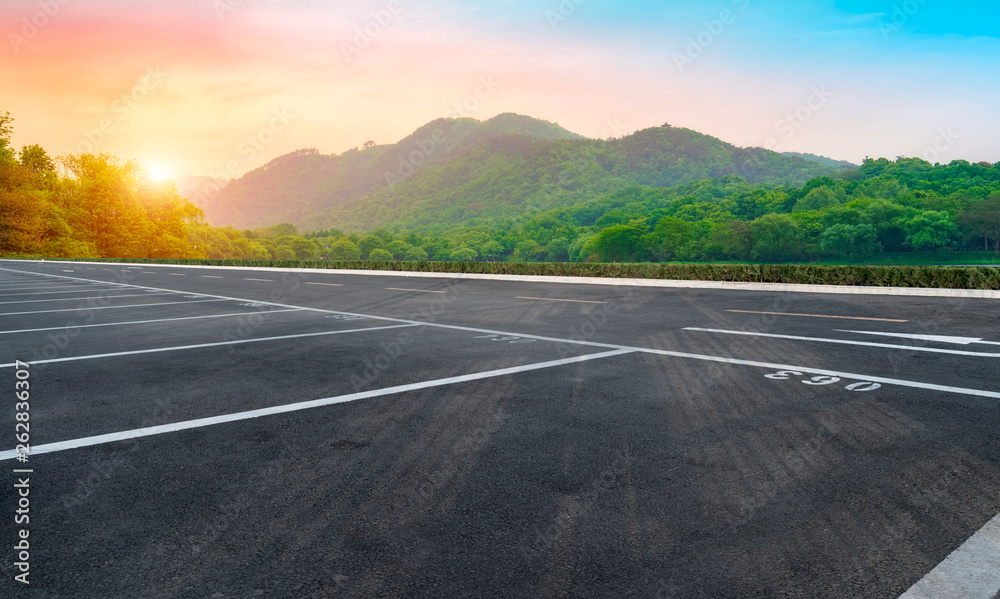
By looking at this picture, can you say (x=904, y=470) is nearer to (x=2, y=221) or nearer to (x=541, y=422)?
(x=541, y=422)

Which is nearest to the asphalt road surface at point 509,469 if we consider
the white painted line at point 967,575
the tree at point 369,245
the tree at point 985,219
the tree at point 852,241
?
the white painted line at point 967,575

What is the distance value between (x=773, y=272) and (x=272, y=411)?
19.8 m

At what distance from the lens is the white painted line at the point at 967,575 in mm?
2676

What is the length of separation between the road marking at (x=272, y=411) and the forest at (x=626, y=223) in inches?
3578

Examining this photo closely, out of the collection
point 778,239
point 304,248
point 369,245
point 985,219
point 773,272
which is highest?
point 985,219

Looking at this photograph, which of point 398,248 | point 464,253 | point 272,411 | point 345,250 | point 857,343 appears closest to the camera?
point 272,411

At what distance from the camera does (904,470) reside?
13.5ft

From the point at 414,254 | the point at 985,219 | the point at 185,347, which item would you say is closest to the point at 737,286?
the point at 185,347

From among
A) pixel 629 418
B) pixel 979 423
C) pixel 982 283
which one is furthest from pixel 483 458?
pixel 982 283

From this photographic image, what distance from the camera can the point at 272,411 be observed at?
5.88 meters

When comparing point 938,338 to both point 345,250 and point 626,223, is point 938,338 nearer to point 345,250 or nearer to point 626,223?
point 626,223

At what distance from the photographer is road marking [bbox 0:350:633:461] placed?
498 cm

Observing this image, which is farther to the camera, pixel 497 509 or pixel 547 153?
pixel 547 153

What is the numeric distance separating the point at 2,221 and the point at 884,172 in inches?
6155
